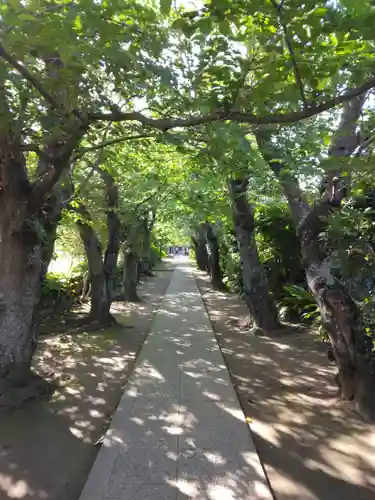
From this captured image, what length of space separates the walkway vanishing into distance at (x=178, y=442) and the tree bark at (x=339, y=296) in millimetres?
1411

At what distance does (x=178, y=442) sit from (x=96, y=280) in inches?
292

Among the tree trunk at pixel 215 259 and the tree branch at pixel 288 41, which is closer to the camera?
the tree branch at pixel 288 41

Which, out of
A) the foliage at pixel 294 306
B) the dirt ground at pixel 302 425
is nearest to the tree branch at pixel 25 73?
the dirt ground at pixel 302 425

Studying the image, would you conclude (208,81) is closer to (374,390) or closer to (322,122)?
(322,122)

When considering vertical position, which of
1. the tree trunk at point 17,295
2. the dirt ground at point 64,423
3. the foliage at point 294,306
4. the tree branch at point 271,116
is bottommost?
the dirt ground at point 64,423

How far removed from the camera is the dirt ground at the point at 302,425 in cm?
378

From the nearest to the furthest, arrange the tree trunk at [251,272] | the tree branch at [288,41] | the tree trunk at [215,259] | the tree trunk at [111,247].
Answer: the tree branch at [288,41] → the tree trunk at [251,272] → the tree trunk at [111,247] → the tree trunk at [215,259]

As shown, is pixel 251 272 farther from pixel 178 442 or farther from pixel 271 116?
pixel 271 116

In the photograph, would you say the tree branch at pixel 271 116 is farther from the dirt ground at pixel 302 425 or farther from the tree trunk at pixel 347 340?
the dirt ground at pixel 302 425

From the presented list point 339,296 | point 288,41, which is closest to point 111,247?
point 339,296

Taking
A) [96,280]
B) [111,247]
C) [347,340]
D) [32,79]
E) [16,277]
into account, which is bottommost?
[347,340]

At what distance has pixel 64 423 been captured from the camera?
5090mm

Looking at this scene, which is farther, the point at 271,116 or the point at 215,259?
the point at 215,259

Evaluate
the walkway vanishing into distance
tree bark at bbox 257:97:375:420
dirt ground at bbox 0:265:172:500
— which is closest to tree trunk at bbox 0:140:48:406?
dirt ground at bbox 0:265:172:500
